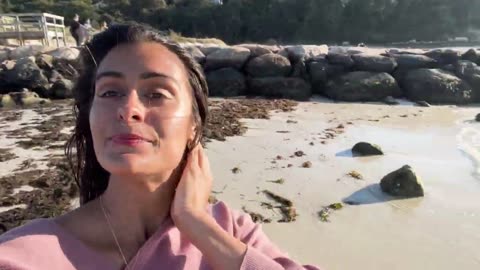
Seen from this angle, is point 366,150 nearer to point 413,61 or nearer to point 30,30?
point 413,61

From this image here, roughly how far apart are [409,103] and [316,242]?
10292 mm

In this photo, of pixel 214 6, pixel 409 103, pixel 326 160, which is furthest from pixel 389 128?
pixel 214 6

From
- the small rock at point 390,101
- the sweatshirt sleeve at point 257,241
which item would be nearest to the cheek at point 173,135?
the sweatshirt sleeve at point 257,241

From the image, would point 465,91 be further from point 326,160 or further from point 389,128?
point 326,160

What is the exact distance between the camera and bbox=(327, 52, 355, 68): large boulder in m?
14.7

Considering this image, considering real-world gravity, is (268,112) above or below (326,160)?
below

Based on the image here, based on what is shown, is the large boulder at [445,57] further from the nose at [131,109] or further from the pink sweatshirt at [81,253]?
the nose at [131,109]

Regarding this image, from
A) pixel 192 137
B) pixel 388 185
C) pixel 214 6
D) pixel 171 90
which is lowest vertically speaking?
pixel 214 6

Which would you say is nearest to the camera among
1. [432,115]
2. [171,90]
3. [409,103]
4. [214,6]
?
[171,90]

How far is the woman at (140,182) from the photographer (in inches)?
59.3

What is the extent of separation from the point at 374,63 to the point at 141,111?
14003mm

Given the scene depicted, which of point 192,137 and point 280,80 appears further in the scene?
point 280,80

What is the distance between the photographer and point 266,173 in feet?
19.1

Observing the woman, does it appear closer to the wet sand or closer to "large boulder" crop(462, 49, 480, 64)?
the wet sand
